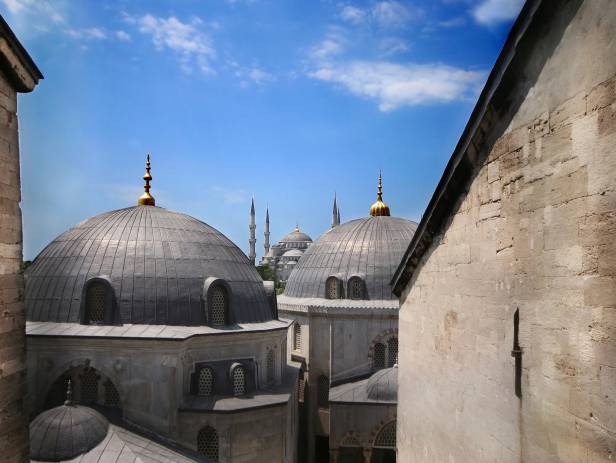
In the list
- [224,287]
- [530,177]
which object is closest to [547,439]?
[530,177]

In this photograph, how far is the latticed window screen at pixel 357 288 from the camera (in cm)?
2134

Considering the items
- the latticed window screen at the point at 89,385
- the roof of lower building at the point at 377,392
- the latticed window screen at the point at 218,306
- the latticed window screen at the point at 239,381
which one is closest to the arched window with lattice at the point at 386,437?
the roof of lower building at the point at 377,392

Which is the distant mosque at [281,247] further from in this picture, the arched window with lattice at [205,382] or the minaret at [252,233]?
the arched window with lattice at [205,382]

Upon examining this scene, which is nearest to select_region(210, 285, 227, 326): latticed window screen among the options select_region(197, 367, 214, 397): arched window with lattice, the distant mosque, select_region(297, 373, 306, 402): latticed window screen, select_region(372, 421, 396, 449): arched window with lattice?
select_region(197, 367, 214, 397): arched window with lattice

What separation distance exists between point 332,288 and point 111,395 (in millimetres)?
10949

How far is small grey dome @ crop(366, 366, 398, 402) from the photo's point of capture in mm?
17078

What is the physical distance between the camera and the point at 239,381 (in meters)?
14.6

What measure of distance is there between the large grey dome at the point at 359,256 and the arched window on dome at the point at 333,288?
0.75ft

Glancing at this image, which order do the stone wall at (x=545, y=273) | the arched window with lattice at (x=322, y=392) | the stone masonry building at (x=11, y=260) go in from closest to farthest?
the stone wall at (x=545, y=273) → the stone masonry building at (x=11, y=260) → the arched window with lattice at (x=322, y=392)

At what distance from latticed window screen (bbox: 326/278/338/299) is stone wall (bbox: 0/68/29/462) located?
17.3 meters

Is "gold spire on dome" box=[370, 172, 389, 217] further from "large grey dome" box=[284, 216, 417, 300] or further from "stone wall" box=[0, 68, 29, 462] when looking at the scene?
"stone wall" box=[0, 68, 29, 462]

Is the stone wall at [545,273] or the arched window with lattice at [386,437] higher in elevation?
the stone wall at [545,273]

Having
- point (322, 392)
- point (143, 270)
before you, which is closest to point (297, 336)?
point (322, 392)

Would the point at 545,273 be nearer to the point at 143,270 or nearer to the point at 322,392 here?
the point at 143,270
